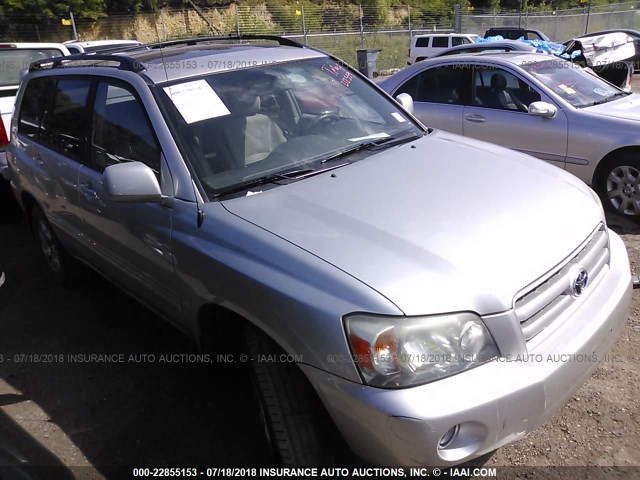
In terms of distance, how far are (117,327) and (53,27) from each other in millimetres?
24649

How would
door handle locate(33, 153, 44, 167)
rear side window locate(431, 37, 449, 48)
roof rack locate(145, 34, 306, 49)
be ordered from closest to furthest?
1. roof rack locate(145, 34, 306, 49)
2. door handle locate(33, 153, 44, 167)
3. rear side window locate(431, 37, 449, 48)

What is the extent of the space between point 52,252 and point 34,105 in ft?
3.91

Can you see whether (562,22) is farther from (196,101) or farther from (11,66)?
(196,101)

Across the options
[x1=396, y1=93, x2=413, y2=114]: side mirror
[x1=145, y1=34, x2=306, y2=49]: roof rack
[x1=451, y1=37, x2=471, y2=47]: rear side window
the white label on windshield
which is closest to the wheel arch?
[x1=396, y1=93, x2=413, y2=114]: side mirror

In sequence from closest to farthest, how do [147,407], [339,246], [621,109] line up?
1. [339,246]
2. [147,407]
3. [621,109]

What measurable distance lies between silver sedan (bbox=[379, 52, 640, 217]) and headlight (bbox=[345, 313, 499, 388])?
3.96 meters

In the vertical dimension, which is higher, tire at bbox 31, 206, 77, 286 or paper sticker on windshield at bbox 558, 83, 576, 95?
paper sticker on windshield at bbox 558, 83, 576, 95

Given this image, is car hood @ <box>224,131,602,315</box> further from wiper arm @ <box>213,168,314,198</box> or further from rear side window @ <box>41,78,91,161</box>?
rear side window @ <box>41,78,91,161</box>

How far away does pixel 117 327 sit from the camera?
391cm

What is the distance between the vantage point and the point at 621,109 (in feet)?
17.7

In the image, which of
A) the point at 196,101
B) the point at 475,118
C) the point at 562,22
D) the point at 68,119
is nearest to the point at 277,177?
the point at 196,101

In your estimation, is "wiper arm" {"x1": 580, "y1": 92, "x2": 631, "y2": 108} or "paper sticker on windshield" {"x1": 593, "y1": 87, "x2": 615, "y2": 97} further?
"paper sticker on windshield" {"x1": 593, "y1": 87, "x2": 615, "y2": 97}

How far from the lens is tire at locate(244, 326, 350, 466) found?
6.97 ft

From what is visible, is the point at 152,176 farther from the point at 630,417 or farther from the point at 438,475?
the point at 630,417
